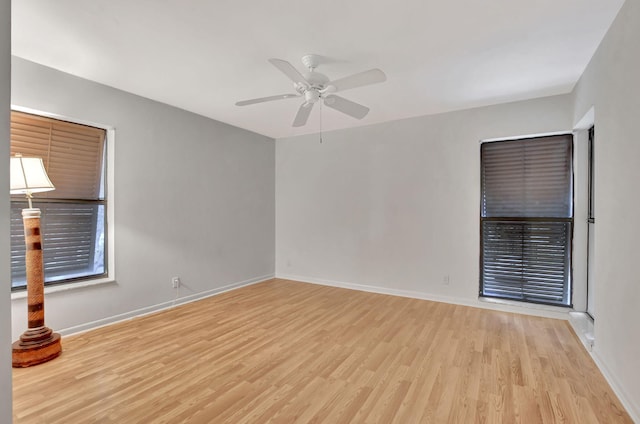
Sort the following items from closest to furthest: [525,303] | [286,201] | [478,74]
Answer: [478,74] → [525,303] → [286,201]

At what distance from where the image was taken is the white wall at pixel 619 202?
6.28ft

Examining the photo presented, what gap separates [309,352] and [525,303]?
2878 millimetres

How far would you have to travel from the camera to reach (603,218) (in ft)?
8.10

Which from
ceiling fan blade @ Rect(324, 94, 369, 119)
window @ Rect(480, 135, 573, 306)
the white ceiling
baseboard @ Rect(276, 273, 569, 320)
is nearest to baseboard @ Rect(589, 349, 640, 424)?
baseboard @ Rect(276, 273, 569, 320)

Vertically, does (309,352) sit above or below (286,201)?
below

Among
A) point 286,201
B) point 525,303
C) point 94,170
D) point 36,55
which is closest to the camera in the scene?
point 36,55

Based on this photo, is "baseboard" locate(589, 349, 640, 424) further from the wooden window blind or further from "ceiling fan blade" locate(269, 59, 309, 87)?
the wooden window blind

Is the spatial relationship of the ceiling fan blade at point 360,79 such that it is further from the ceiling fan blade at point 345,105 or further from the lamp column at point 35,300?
the lamp column at point 35,300

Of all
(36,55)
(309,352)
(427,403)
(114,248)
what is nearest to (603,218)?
(427,403)

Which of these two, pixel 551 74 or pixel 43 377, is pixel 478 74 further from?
pixel 43 377

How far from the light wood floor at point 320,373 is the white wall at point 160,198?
39 centimetres

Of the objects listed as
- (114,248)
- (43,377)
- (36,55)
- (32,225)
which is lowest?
(43,377)

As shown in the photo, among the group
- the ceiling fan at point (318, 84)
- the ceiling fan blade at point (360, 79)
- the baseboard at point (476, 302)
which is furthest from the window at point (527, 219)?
the ceiling fan blade at point (360, 79)

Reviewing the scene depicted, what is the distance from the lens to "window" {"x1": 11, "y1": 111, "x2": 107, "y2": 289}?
2.80 meters
